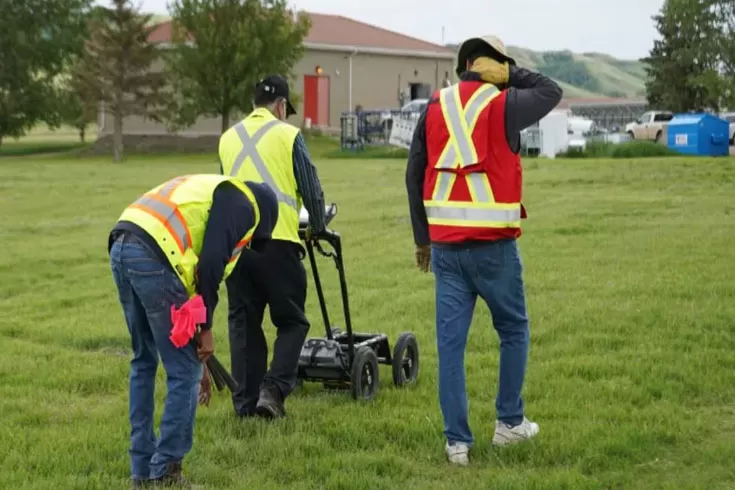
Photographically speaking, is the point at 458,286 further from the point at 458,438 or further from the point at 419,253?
the point at 458,438

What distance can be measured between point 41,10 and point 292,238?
60.1 meters

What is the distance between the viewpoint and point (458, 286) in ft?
19.8

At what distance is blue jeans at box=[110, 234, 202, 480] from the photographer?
510cm

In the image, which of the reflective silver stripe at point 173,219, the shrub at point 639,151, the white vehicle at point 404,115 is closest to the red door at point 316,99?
the white vehicle at point 404,115

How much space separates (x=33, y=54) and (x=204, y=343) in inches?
2350

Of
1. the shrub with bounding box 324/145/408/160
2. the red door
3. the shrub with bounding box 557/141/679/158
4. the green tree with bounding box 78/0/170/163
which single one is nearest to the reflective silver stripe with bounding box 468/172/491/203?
the shrub with bounding box 557/141/679/158

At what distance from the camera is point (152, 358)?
545 centimetres

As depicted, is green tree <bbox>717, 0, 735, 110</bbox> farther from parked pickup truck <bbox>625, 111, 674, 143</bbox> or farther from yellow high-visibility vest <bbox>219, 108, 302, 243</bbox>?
yellow high-visibility vest <bbox>219, 108, 302, 243</bbox>

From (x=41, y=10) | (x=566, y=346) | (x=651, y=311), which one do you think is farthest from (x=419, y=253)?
(x=41, y=10)

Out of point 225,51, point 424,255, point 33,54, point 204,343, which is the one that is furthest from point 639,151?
point 33,54

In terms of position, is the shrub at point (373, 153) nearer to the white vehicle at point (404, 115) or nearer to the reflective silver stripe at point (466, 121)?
the white vehicle at point (404, 115)

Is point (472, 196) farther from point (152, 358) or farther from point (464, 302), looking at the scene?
point (152, 358)

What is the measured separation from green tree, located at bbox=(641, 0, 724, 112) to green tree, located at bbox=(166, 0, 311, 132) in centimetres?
2027

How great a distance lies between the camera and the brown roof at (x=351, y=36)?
61.2 metres
